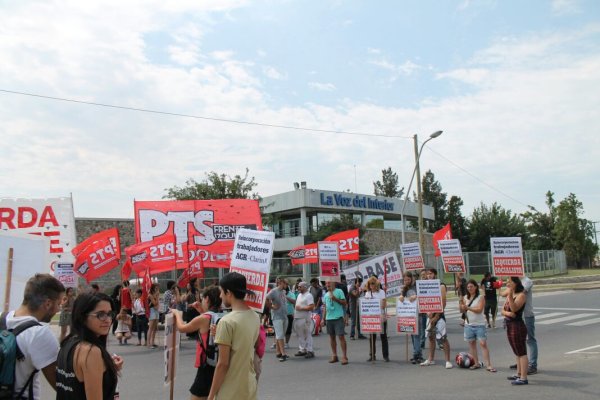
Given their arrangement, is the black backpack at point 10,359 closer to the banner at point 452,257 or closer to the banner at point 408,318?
the banner at point 408,318

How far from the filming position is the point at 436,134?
28891mm

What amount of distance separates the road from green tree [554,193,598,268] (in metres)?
44.9

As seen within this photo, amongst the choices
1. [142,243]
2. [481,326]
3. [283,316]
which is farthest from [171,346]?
[142,243]

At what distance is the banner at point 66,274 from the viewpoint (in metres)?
13.9

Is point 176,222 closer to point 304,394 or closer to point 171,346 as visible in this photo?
point 304,394

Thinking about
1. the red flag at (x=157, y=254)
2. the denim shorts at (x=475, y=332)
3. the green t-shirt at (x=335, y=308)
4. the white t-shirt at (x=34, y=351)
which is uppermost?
the red flag at (x=157, y=254)

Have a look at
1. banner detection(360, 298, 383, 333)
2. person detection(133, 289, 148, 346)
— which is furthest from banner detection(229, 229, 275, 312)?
person detection(133, 289, 148, 346)

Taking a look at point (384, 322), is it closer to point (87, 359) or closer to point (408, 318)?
point (408, 318)

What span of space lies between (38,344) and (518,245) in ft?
29.3

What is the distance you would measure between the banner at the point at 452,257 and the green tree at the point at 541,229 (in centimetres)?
5488

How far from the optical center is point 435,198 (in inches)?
3233

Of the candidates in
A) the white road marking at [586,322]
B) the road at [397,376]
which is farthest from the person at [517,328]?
the white road marking at [586,322]

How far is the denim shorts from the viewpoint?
10359 millimetres

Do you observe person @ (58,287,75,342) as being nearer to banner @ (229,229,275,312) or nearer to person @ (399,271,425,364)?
person @ (399,271,425,364)
